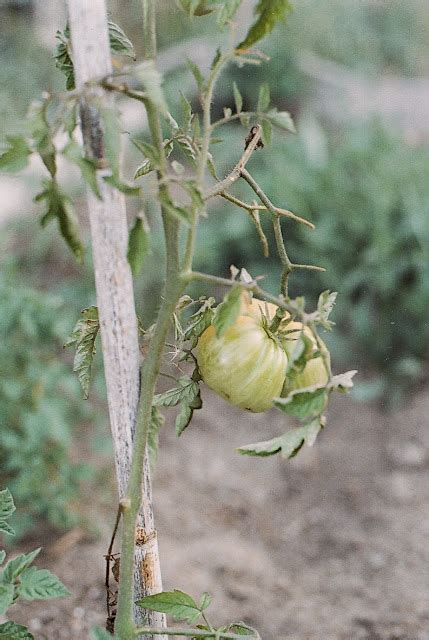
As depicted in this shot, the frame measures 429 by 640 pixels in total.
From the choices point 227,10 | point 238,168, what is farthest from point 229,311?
point 227,10

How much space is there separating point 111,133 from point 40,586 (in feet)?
1.71

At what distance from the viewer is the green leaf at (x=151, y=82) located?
78 cm

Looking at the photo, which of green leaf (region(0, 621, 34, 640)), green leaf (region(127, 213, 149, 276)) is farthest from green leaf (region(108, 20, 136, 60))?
green leaf (region(0, 621, 34, 640))

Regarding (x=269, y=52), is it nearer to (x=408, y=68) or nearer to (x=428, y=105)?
(x=428, y=105)

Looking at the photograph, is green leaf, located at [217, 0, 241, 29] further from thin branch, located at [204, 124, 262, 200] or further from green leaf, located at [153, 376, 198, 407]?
green leaf, located at [153, 376, 198, 407]

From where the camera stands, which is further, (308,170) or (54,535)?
(308,170)

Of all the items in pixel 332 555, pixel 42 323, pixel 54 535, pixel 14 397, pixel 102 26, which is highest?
pixel 102 26

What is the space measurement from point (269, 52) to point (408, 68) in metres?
1.92

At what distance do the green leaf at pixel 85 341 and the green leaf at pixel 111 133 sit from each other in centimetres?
28

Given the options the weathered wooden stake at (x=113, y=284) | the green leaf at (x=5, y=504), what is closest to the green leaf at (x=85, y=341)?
the weathered wooden stake at (x=113, y=284)

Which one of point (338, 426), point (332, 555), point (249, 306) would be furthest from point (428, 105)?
point (249, 306)

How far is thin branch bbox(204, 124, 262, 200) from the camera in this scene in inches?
37.4

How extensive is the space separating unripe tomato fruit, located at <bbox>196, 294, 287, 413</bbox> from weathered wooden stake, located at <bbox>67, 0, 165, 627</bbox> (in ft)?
0.30

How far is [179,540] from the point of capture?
6.89 ft
